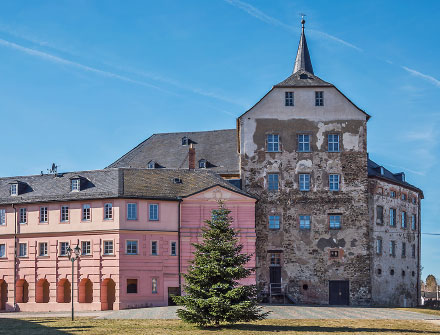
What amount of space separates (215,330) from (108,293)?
68.8 feet

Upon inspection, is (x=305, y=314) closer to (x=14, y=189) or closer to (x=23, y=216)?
(x=23, y=216)

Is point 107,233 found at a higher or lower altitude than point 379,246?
higher

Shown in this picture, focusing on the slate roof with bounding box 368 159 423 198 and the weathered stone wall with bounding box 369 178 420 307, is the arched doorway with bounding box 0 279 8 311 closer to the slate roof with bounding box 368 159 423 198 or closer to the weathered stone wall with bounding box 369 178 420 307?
the weathered stone wall with bounding box 369 178 420 307

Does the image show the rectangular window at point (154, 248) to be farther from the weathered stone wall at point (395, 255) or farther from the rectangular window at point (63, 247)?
the weathered stone wall at point (395, 255)

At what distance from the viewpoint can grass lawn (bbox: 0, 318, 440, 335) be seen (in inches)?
1406

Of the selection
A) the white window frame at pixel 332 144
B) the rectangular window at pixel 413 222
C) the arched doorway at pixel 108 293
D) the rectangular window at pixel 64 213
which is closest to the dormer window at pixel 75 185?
the rectangular window at pixel 64 213

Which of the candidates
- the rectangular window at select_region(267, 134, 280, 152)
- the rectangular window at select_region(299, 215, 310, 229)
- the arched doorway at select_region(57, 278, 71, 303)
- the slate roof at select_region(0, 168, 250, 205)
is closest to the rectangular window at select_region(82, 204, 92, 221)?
the slate roof at select_region(0, 168, 250, 205)

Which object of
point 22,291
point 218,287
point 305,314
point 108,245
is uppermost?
point 108,245

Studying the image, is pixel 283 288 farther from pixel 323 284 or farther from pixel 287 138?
pixel 287 138

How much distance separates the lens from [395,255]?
64.6 metres

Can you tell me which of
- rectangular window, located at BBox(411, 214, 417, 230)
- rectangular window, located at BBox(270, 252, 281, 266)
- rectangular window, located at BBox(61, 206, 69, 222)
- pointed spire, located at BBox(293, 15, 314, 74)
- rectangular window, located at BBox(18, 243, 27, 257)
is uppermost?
pointed spire, located at BBox(293, 15, 314, 74)

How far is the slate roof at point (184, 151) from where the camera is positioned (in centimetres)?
6662

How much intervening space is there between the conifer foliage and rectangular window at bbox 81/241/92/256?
66.7 ft

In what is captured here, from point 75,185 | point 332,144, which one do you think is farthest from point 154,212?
point 332,144
